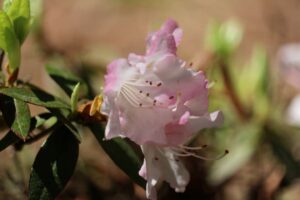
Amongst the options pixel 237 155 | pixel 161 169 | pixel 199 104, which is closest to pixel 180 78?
pixel 199 104

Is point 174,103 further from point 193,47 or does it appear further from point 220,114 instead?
point 193,47

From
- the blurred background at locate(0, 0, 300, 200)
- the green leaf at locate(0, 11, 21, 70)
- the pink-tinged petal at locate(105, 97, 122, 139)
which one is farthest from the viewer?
the blurred background at locate(0, 0, 300, 200)

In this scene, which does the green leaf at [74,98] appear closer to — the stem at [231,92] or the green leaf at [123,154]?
the green leaf at [123,154]

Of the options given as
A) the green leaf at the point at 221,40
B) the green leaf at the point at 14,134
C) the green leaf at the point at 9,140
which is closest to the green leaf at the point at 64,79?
the green leaf at the point at 14,134

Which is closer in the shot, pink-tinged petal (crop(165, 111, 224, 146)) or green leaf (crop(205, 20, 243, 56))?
pink-tinged petal (crop(165, 111, 224, 146))

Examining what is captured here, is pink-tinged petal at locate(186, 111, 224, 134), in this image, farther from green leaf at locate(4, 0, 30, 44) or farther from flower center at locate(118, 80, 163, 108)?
green leaf at locate(4, 0, 30, 44)

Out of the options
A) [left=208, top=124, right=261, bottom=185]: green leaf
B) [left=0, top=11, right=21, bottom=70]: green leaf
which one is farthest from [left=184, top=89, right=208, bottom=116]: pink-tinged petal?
[left=208, top=124, right=261, bottom=185]: green leaf
